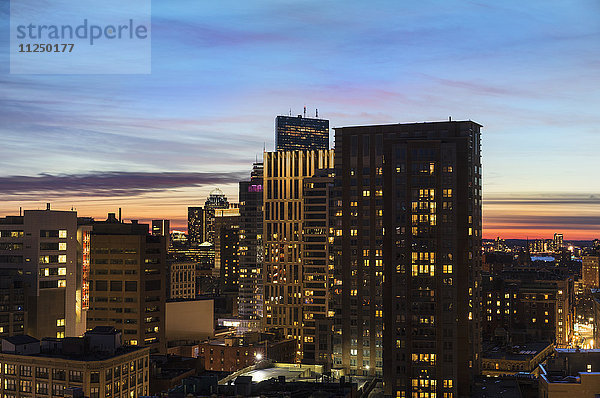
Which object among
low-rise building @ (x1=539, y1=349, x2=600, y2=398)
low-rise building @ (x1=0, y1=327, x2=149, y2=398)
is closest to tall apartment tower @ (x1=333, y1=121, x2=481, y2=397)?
low-rise building @ (x1=539, y1=349, x2=600, y2=398)

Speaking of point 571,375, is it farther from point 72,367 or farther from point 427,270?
point 72,367

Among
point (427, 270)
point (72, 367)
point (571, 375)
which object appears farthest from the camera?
point (427, 270)

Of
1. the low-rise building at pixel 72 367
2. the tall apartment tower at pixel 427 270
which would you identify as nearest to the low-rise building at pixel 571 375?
the tall apartment tower at pixel 427 270

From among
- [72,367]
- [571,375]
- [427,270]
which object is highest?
[427,270]

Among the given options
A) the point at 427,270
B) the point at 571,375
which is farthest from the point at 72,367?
the point at 571,375

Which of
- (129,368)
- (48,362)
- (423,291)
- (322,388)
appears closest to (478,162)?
(423,291)

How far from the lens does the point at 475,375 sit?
631ft

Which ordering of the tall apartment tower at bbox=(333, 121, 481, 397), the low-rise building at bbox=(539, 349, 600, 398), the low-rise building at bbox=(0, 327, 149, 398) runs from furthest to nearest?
1. the tall apartment tower at bbox=(333, 121, 481, 397)
2. the low-rise building at bbox=(0, 327, 149, 398)
3. the low-rise building at bbox=(539, 349, 600, 398)

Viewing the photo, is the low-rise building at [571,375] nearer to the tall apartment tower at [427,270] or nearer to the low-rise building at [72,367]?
the tall apartment tower at [427,270]

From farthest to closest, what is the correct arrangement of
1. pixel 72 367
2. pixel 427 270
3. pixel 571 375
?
1. pixel 427 270
2. pixel 72 367
3. pixel 571 375

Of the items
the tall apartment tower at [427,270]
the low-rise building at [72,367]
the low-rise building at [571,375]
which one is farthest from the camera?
the tall apartment tower at [427,270]

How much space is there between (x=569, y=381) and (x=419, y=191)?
6107 cm

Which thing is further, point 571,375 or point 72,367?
point 72,367

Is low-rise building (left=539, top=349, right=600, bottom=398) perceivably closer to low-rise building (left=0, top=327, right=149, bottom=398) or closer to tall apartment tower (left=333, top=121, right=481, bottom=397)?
tall apartment tower (left=333, top=121, right=481, bottom=397)
